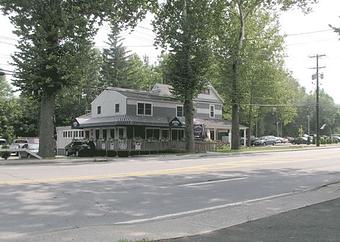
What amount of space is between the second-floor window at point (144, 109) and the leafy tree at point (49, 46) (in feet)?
51.9

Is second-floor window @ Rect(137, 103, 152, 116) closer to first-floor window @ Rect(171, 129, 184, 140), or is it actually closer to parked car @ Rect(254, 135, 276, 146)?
first-floor window @ Rect(171, 129, 184, 140)

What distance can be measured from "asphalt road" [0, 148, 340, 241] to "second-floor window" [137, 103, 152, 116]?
26802 mm

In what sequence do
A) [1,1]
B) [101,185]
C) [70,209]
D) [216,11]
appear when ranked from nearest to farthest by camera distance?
[70,209] → [101,185] → [1,1] → [216,11]

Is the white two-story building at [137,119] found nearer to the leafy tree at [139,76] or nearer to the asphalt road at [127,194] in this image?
the asphalt road at [127,194]

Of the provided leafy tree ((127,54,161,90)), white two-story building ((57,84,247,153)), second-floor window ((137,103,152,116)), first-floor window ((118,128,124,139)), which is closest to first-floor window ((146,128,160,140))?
white two-story building ((57,84,247,153))

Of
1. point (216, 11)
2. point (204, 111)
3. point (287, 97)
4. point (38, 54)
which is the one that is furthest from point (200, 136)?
point (287, 97)

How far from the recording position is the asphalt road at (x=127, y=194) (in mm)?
9992

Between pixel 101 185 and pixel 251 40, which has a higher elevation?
pixel 251 40

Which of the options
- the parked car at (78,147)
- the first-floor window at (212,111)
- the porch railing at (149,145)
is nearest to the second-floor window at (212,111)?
the first-floor window at (212,111)

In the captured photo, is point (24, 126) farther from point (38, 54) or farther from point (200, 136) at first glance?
point (38, 54)

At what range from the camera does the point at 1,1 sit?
1254 inches

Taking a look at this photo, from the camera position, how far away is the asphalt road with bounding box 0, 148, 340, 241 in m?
9.99

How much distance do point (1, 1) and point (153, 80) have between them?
2252 inches

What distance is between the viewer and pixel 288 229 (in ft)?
28.3
